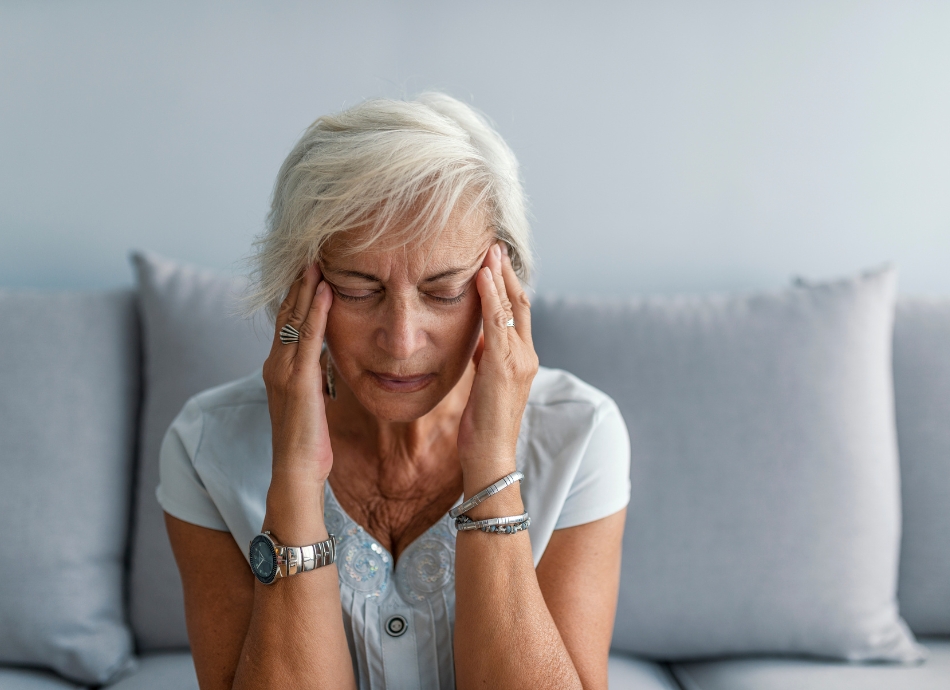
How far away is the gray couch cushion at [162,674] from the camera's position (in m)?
1.46

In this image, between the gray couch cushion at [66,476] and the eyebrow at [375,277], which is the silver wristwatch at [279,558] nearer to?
the eyebrow at [375,277]

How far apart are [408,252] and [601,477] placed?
0.53 m

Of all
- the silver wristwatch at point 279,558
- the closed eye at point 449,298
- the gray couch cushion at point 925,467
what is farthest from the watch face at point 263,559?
the gray couch cushion at point 925,467

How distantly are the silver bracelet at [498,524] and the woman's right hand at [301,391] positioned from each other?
236 mm

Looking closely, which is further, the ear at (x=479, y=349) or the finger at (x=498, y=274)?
the ear at (x=479, y=349)

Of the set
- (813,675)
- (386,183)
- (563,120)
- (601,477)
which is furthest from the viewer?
(563,120)

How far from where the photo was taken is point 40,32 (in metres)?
1.82

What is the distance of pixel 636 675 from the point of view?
59.5 inches

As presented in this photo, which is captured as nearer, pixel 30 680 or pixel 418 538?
pixel 418 538

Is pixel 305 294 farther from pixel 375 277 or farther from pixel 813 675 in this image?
pixel 813 675

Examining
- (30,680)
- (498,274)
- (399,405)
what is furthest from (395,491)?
(30,680)

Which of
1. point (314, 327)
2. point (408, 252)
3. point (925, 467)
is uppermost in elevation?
point (408, 252)

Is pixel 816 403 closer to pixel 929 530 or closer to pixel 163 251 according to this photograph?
pixel 929 530

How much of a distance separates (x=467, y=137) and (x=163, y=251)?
1.08 metres
